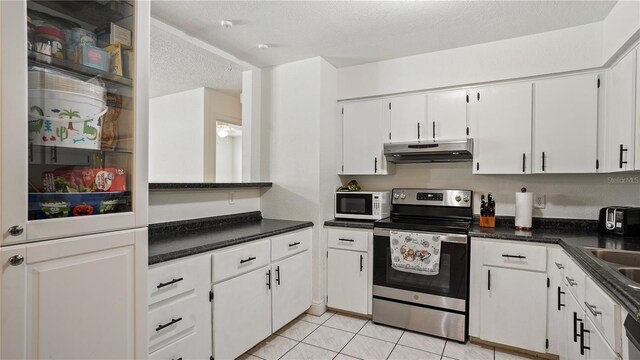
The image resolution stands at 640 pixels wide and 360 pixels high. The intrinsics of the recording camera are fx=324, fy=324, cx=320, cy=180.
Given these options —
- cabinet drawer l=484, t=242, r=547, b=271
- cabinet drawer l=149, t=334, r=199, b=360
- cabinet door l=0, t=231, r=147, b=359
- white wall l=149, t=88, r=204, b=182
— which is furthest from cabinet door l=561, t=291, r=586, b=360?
white wall l=149, t=88, r=204, b=182

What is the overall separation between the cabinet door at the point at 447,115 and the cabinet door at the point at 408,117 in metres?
0.06

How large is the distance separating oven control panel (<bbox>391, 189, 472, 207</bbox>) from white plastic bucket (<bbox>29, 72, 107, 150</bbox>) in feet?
7.84

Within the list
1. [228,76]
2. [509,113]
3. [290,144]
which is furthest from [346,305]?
[228,76]

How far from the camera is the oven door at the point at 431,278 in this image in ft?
8.04

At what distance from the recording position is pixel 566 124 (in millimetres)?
2436

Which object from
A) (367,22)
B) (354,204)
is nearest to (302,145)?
(354,204)

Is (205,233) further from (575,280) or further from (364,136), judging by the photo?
(575,280)

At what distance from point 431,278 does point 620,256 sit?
45.0 inches

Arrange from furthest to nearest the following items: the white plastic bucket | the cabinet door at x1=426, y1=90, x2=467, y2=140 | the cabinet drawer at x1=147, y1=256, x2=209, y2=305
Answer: the cabinet door at x1=426, y1=90, x2=467, y2=140 < the cabinet drawer at x1=147, y1=256, x2=209, y2=305 < the white plastic bucket

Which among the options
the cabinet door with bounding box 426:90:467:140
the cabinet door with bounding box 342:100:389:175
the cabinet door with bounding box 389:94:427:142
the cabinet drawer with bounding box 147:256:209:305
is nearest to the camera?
the cabinet drawer with bounding box 147:256:209:305

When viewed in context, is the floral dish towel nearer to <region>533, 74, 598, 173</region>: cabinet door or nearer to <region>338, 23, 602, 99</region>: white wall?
<region>533, 74, 598, 173</region>: cabinet door

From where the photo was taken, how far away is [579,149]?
7.88ft

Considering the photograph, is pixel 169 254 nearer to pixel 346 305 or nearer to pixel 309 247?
pixel 309 247

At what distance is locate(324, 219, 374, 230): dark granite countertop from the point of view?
9.26 feet
